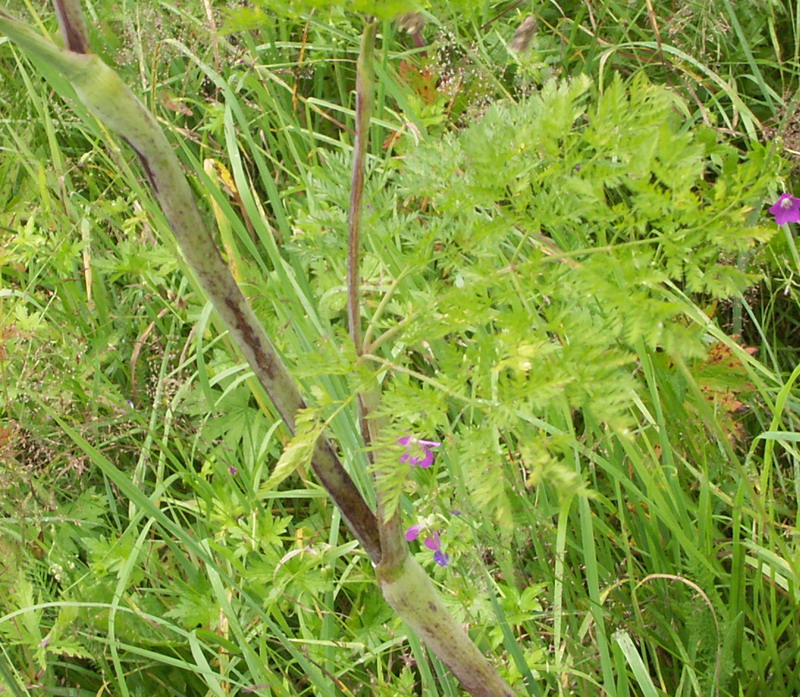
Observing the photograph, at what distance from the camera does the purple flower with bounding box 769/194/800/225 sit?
5.45ft

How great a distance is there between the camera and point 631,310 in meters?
0.61

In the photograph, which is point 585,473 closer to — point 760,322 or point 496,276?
point 760,322

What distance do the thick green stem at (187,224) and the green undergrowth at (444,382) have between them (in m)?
0.04

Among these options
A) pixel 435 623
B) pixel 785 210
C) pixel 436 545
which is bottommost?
pixel 436 545

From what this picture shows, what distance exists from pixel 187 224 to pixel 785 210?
143cm

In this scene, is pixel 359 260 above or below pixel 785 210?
above

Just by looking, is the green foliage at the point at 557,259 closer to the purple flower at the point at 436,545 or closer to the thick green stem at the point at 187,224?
the thick green stem at the point at 187,224

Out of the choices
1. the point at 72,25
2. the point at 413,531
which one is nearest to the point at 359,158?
the point at 72,25

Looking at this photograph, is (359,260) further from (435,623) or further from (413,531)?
(413,531)

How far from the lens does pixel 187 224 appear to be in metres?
0.58

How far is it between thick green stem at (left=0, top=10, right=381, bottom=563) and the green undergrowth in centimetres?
4

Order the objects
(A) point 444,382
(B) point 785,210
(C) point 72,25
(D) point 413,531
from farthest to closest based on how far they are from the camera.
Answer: (B) point 785,210 → (D) point 413,531 → (A) point 444,382 → (C) point 72,25

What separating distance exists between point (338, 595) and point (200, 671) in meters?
0.39

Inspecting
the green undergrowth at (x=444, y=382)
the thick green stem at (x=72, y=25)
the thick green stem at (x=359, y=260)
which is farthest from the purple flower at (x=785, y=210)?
the thick green stem at (x=72, y=25)
